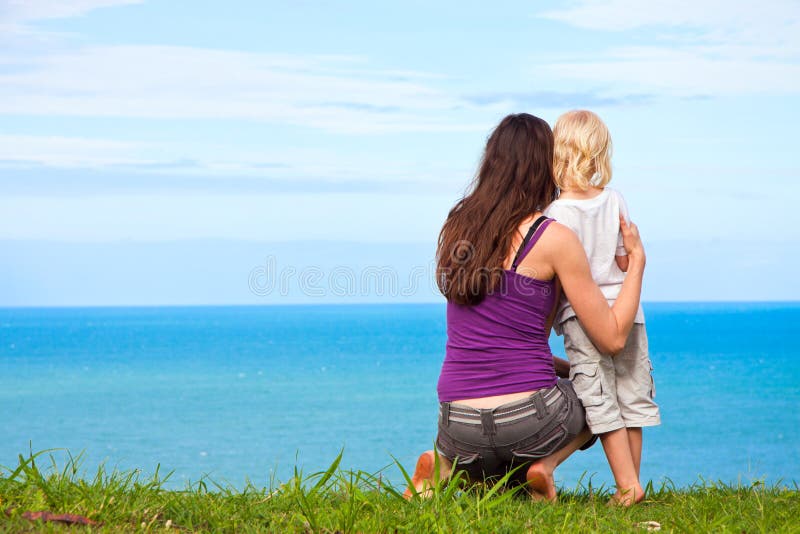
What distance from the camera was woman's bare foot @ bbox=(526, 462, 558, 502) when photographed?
361cm

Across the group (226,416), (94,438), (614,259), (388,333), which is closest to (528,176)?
(614,259)

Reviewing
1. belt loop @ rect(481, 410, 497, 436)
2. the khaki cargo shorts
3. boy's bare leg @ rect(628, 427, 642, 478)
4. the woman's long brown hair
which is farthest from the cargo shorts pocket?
the woman's long brown hair

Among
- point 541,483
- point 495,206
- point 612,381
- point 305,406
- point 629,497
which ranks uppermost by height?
point 495,206

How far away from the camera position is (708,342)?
120 m

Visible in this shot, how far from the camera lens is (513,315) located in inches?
141

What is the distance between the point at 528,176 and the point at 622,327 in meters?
0.74

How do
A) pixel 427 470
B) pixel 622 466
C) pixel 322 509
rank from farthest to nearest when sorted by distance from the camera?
pixel 622 466 < pixel 427 470 < pixel 322 509

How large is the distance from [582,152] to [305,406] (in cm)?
6527

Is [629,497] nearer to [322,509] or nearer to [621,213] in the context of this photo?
[621,213]

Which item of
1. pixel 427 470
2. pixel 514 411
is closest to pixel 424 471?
pixel 427 470

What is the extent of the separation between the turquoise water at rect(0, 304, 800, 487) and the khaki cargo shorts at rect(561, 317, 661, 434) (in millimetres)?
21029

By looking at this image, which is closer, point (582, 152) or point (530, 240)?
point (530, 240)

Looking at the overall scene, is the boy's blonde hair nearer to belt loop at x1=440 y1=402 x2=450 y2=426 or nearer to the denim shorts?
the denim shorts

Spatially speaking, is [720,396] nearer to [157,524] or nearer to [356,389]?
[356,389]
